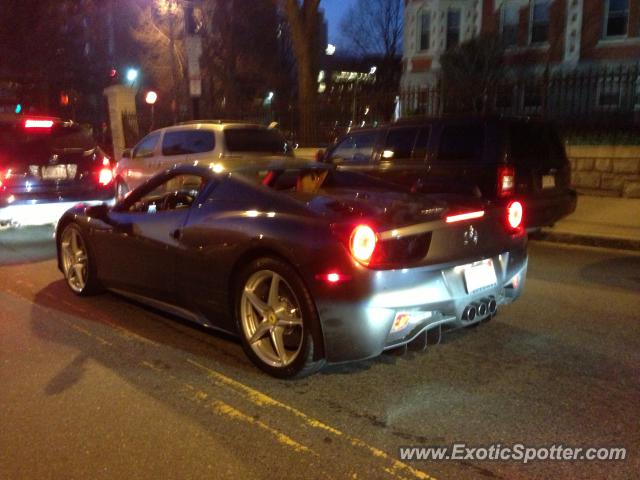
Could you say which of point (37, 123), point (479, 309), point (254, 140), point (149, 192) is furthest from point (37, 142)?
point (479, 309)

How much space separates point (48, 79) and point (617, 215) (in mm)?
24382

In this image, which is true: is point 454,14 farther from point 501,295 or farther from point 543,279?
point 501,295

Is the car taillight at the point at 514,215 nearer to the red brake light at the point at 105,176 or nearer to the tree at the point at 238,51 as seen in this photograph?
the red brake light at the point at 105,176

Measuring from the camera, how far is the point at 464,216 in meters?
4.38

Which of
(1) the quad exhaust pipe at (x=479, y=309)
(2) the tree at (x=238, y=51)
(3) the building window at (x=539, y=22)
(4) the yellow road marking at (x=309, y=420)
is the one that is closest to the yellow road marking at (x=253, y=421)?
(4) the yellow road marking at (x=309, y=420)

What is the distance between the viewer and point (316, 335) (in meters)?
3.99

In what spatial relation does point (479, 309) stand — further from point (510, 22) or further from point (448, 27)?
point (448, 27)

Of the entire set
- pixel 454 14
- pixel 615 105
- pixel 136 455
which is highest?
pixel 454 14

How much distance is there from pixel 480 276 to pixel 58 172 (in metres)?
6.67

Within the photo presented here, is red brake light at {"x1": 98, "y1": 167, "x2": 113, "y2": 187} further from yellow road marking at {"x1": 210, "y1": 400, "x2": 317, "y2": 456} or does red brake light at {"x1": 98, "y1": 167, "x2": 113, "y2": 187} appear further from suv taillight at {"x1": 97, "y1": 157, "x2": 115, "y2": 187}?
yellow road marking at {"x1": 210, "y1": 400, "x2": 317, "y2": 456}

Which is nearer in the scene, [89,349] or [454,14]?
[89,349]

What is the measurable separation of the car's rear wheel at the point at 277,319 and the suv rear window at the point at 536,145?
4529 millimetres

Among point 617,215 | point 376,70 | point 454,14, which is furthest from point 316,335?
point 376,70

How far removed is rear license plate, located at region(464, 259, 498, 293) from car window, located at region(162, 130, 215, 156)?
625 cm
